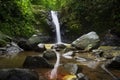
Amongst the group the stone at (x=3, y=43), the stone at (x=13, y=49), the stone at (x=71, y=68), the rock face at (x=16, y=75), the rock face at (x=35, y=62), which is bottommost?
the stone at (x=71, y=68)

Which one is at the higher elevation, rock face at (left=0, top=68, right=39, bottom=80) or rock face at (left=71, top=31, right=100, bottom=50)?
rock face at (left=71, top=31, right=100, bottom=50)

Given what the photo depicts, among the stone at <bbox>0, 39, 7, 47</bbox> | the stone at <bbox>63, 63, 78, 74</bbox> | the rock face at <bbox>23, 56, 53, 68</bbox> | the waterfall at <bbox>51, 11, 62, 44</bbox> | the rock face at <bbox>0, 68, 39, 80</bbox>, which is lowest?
the stone at <bbox>63, 63, 78, 74</bbox>

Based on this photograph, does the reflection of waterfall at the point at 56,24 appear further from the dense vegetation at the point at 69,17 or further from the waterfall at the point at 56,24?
the dense vegetation at the point at 69,17

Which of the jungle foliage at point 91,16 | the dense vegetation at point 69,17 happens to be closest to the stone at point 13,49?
the dense vegetation at point 69,17

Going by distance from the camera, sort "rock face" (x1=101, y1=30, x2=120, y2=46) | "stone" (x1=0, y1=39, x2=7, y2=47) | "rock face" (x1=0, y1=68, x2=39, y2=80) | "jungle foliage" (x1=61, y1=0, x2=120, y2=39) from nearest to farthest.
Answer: "rock face" (x1=0, y1=68, x2=39, y2=80)
"stone" (x1=0, y1=39, x2=7, y2=47)
"rock face" (x1=101, y1=30, x2=120, y2=46)
"jungle foliage" (x1=61, y1=0, x2=120, y2=39)

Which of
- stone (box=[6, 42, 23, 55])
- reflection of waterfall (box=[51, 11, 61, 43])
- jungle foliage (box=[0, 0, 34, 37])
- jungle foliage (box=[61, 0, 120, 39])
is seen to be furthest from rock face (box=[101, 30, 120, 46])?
stone (box=[6, 42, 23, 55])

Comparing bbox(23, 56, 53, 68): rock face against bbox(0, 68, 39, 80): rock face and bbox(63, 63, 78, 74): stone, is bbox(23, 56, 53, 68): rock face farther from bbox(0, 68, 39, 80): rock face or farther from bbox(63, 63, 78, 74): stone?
bbox(0, 68, 39, 80): rock face

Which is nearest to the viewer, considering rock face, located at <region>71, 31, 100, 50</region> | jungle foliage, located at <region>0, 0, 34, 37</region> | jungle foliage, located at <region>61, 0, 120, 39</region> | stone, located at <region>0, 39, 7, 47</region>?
stone, located at <region>0, 39, 7, 47</region>

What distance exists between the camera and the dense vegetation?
61.5 feet

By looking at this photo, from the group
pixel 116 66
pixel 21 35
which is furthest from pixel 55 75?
pixel 21 35

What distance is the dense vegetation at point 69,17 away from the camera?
18734mm

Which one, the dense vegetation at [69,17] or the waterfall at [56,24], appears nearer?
the dense vegetation at [69,17]

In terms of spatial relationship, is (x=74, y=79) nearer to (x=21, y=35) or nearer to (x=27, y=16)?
(x=21, y=35)

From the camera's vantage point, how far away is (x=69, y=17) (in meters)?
22.2
